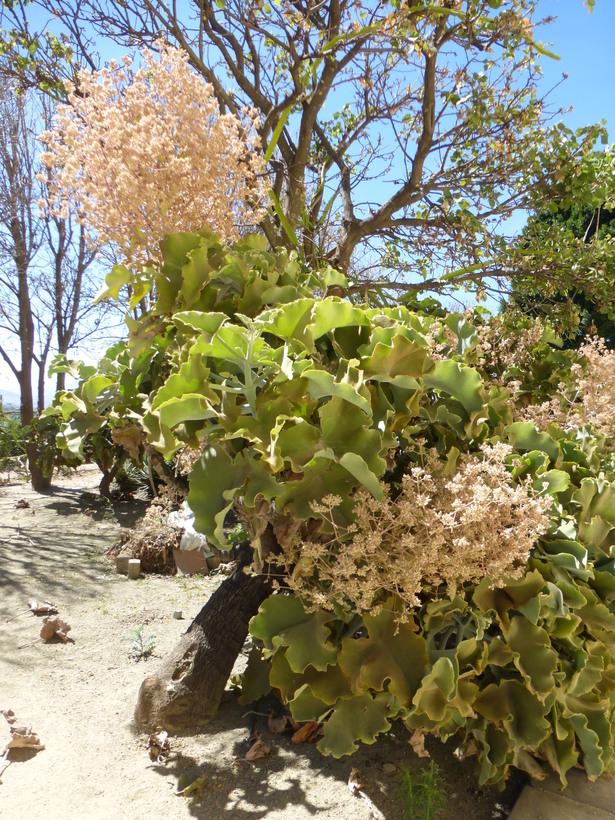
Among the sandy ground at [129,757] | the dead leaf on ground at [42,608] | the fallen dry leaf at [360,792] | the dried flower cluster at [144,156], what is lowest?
the sandy ground at [129,757]

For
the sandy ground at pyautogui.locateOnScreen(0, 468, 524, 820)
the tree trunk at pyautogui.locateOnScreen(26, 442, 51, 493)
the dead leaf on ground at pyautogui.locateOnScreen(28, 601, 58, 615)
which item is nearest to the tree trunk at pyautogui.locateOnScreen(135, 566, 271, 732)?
the sandy ground at pyautogui.locateOnScreen(0, 468, 524, 820)

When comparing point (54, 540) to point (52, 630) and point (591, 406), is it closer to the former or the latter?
point (52, 630)

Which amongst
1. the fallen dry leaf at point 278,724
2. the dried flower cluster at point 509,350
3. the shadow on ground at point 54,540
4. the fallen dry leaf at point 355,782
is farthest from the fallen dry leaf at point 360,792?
the shadow on ground at point 54,540

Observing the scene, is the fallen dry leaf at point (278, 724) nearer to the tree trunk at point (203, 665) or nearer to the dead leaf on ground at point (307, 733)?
the dead leaf on ground at point (307, 733)

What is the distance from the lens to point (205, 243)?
172 centimetres

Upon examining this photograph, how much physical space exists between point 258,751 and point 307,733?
0.21 meters

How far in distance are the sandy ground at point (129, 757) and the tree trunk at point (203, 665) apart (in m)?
0.08

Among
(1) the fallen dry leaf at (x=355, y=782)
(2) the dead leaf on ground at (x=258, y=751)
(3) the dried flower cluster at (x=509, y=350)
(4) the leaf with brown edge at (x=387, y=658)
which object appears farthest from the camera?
(3) the dried flower cluster at (x=509, y=350)

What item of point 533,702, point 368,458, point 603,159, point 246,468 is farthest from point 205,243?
point 603,159

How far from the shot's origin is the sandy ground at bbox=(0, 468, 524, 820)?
190 cm

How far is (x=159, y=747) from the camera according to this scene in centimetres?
218

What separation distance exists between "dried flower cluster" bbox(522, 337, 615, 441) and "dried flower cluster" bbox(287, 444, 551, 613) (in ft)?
2.53

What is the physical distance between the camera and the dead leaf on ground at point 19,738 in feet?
7.10

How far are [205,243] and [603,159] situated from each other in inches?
124
